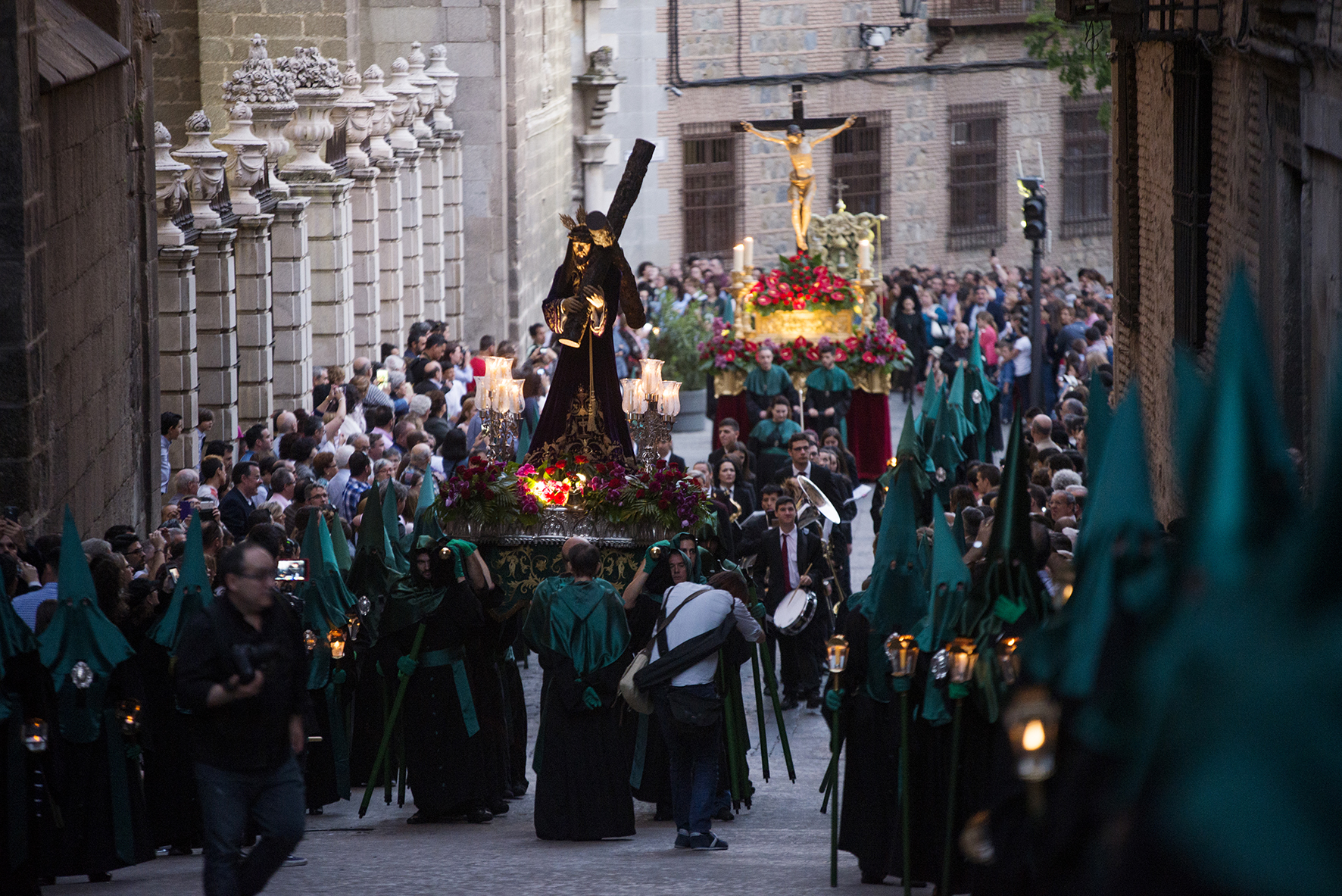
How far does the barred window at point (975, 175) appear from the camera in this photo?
39.9m

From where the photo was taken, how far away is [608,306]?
1323 cm

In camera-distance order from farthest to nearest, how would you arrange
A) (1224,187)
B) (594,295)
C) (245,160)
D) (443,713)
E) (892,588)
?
(245,160) → (594,295) → (1224,187) → (443,713) → (892,588)

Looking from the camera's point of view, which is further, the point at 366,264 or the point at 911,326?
the point at 911,326

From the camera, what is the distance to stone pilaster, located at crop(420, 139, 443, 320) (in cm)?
2636

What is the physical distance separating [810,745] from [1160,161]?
17.2ft

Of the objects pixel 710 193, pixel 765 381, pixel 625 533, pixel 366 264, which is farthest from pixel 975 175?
pixel 625 533

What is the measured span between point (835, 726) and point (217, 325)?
1002 cm

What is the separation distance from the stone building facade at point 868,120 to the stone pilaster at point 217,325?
1989cm

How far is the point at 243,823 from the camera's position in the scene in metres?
6.79

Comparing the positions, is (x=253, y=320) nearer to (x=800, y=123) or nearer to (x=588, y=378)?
(x=588, y=378)

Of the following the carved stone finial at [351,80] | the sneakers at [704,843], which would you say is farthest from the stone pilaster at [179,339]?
the sneakers at [704,843]

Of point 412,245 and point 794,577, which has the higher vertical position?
point 412,245

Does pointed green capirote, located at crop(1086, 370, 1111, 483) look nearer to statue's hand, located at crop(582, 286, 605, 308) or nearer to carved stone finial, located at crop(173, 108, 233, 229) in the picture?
statue's hand, located at crop(582, 286, 605, 308)

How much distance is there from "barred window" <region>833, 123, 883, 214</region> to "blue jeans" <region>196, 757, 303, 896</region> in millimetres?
32792
